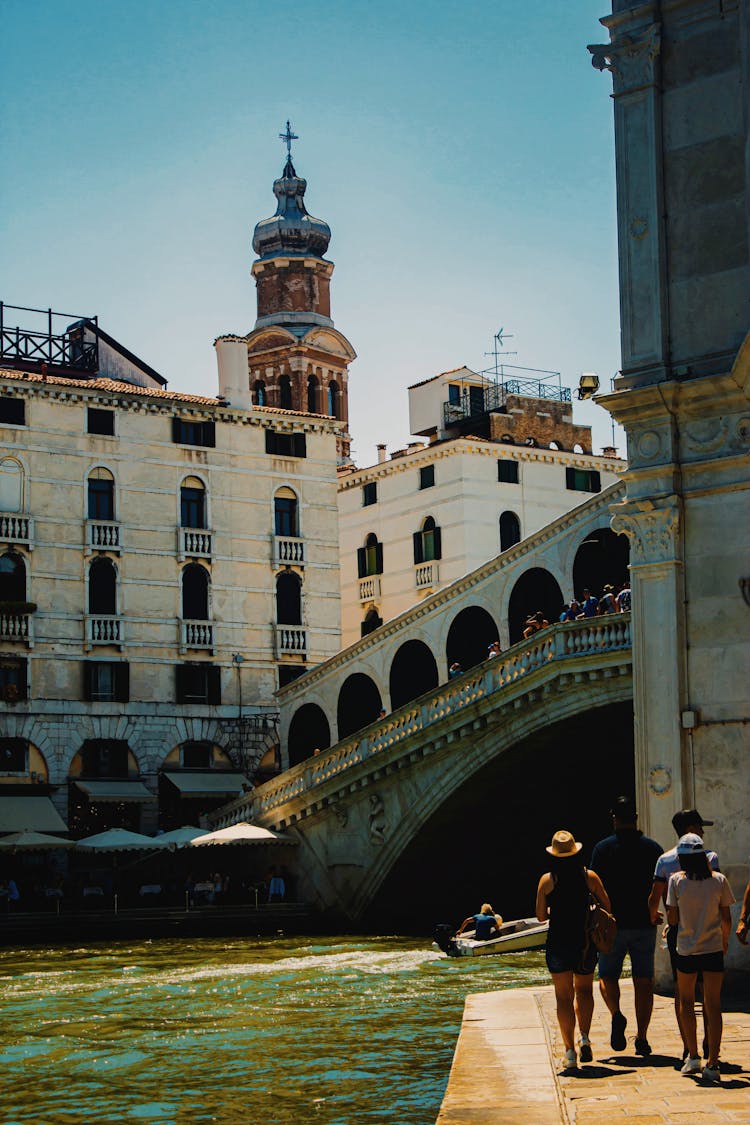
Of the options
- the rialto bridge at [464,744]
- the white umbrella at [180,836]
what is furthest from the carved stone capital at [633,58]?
the white umbrella at [180,836]

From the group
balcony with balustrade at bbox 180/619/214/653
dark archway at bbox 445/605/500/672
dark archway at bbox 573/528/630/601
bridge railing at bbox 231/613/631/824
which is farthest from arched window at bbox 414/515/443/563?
bridge railing at bbox 231/613/631/824

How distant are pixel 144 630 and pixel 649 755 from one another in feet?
96.4

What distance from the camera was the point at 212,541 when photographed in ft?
158

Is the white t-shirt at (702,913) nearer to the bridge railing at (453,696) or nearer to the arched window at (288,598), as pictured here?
the bridge railing at (453,696)

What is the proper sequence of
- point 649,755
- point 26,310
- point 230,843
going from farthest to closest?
point 26,310
point 230,843
point 649,755

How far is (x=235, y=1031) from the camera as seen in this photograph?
21.3 metres

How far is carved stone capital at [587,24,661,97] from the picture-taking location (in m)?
19.1

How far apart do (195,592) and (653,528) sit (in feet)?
99.1

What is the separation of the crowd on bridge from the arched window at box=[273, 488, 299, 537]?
36906 mm

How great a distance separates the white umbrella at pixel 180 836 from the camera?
41344 millimetres

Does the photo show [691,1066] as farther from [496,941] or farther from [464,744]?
[464,744]

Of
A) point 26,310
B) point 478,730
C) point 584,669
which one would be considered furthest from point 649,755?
point 26,310

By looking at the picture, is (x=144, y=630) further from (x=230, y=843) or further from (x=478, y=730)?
(x=478, y=730)

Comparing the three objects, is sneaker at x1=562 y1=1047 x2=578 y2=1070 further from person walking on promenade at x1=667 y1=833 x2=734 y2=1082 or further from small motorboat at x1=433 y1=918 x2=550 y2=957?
small motorboat at x1=433 y1=918 x2=550 y2=957
